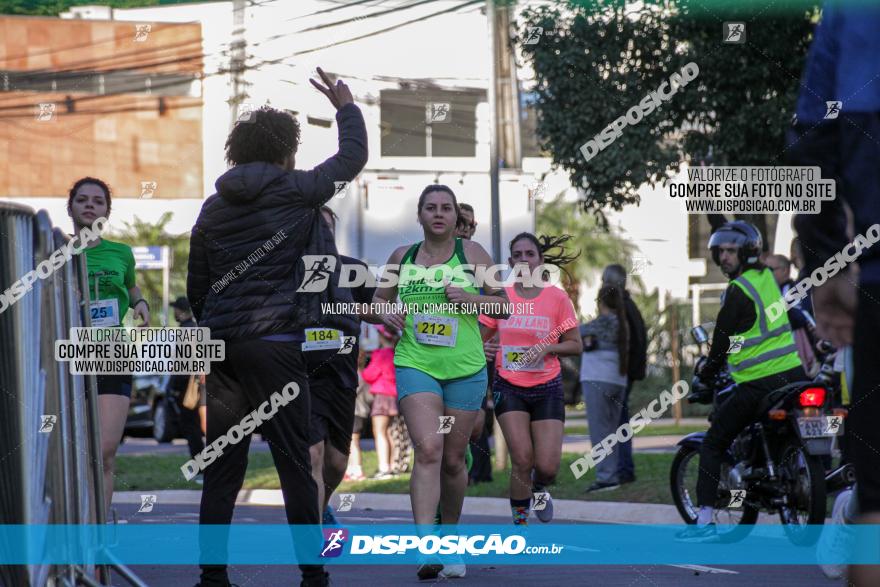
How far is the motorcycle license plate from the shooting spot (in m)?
8.59

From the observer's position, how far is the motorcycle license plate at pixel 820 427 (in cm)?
859

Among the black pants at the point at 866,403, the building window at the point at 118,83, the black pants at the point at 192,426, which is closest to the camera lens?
the black pants at the point at 866,403

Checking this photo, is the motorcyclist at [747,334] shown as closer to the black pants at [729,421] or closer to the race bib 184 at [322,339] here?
the black pants at [729,421]

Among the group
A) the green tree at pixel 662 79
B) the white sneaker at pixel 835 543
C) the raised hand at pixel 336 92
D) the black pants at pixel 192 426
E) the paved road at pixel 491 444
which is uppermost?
the green tree at pixel 662 79

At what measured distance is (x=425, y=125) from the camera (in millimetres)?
27672

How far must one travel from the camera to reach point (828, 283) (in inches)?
120

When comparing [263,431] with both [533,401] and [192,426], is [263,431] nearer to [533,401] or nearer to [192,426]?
[533,401]

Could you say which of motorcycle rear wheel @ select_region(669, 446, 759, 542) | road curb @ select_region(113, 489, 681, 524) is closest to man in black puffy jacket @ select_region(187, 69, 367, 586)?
motorcycle rear wheel @ select_region(669, 446, 759, 542)

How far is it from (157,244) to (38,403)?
51.2 m

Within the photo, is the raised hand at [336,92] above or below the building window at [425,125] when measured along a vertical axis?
below

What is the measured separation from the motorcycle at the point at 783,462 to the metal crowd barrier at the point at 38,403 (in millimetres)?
5194

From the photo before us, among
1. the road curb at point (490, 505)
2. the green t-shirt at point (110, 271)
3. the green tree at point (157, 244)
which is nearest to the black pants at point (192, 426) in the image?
the road curb at point (490, 505)

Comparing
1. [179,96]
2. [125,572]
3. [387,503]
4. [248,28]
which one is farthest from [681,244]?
[125,572]

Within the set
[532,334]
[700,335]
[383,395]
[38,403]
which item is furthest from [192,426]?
[38,403]
